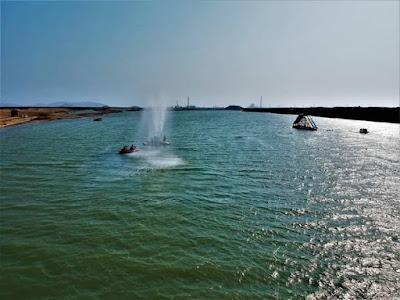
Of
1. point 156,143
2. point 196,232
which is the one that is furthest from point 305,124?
point 196,232

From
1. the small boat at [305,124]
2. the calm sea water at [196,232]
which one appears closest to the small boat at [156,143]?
the calm sea water at [196,232]

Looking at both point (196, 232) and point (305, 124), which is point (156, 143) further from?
point (305, 124)

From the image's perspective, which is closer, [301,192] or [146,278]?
[146,278]

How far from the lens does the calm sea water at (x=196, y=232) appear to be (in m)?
14.4

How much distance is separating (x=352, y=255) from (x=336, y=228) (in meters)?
3.71

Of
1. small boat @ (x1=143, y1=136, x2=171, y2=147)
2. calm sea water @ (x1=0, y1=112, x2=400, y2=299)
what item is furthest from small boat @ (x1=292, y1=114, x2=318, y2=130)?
calm sea water @ (x1=0, y1=112, x2=400, y2=299)

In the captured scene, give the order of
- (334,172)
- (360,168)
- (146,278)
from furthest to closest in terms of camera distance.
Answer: (360,168) < (334,172) < (146,278)

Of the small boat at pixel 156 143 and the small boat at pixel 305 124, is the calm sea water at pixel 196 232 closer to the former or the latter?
the small boat at pixel 156 143

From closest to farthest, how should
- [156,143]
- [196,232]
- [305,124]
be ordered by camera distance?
[196,232]
[156,143]
[305,124]

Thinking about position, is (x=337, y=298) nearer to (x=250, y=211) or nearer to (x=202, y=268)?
(x=202, y=268)

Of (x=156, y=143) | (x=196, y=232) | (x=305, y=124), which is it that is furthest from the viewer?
(x=305, y=124)

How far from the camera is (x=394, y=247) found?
1844cm

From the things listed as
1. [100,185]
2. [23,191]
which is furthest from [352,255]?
[23,191]

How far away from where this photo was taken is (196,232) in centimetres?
1984
